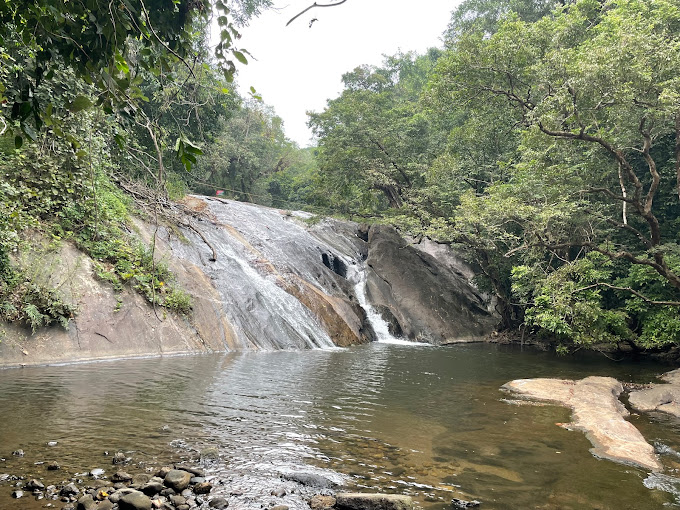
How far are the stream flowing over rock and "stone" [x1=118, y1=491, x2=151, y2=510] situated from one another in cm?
193

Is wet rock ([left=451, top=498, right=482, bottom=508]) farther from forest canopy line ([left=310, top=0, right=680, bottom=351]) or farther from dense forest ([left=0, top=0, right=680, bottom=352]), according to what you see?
forest canopy line ([left=310, top=0, right=680, bottom=351])

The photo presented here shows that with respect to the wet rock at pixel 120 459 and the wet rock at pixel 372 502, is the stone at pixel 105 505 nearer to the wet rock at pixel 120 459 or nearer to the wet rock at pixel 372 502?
→ the wet rock at pixel 120 459

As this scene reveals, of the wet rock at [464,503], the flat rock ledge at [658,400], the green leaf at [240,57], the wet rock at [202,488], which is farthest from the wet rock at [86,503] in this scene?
the flat rock ledge at [658,400]

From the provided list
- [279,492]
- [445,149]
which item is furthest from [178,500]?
[445,149]

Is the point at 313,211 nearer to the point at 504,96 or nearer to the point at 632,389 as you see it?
the point at 504,96

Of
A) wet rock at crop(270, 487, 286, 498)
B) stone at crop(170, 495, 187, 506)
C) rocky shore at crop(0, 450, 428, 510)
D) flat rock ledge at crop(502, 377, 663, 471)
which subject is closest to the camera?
rocky shore at crop(0, 450, 428, 510)

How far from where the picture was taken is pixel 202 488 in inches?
143

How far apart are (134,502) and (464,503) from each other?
2626 millimetres

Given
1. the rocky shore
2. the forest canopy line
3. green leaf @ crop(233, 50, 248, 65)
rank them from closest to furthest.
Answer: green leaf @ crop(233, 50, 248, 65)
the rocky shore
the forest canopy line

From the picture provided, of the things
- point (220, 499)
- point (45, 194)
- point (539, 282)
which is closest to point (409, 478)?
point (220, 499)

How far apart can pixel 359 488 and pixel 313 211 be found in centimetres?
2340

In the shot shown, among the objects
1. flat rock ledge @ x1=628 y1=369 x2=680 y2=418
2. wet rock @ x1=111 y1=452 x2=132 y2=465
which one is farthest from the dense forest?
flat rock ledge @ x1=628 y1=369 x2=680 y2=418

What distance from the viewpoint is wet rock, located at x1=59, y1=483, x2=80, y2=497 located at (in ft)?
11.0

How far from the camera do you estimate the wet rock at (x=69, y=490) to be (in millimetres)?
3363
